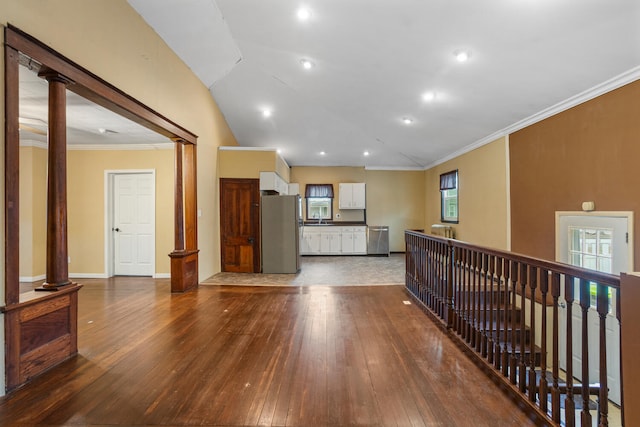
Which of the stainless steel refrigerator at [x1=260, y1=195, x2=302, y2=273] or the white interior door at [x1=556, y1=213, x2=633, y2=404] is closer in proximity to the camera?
the white interior door at [x1=556, y1=213, x2=633, y2=404]

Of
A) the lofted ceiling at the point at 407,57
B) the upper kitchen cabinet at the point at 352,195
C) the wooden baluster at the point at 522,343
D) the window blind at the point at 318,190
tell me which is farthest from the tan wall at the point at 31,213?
the wooden baluster at the point at 522,343

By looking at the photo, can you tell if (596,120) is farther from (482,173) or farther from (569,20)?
(482,173)

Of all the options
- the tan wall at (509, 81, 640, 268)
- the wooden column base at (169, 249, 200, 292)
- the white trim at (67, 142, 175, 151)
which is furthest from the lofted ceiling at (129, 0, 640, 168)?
the wooden column base at (169, 249, 200, 292)

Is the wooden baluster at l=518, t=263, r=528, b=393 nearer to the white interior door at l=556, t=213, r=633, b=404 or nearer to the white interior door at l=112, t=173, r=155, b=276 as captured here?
the white interior door at l=556, t=213, r=633, b=404

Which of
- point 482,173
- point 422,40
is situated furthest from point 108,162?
point 482,173

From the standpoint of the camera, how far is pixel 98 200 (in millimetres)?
5191

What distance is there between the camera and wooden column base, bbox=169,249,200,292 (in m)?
4.25

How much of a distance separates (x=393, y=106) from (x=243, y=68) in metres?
2.68

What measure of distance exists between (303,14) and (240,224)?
3794mm

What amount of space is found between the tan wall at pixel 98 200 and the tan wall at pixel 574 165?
6.04m

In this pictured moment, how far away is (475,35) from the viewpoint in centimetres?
313

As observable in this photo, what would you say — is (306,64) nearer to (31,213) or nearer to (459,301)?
(459,301)

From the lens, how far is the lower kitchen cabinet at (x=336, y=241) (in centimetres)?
816

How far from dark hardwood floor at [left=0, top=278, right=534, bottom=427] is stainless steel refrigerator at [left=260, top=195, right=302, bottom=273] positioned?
2.24m
